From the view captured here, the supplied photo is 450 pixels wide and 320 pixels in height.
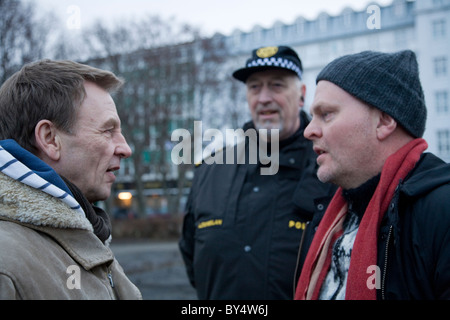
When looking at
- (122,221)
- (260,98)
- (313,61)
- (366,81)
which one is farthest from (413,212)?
(313,61)

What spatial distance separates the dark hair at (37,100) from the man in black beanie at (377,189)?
1.14m

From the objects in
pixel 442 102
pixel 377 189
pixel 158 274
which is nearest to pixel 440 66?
pixel 442 102

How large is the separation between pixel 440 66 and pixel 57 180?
44764 millimetres

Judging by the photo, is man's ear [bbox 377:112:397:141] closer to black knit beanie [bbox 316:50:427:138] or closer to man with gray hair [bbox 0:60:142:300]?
black knit beanie [bbox 316:50:427:138]

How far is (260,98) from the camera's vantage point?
3447 millimetres

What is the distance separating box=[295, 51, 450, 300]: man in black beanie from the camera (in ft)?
5.90

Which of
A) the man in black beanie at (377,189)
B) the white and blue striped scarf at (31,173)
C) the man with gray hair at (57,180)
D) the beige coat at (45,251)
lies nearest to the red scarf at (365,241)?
the man in black beanie at (377,189)

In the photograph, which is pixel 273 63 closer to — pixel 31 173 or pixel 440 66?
pixel 31 173

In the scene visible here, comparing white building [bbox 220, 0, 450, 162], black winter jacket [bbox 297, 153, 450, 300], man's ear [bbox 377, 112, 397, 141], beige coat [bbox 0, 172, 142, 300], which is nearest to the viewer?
beige coat [bbox 0, 172, 142, 300]

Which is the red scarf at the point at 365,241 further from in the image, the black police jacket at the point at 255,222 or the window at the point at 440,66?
the window at the point at 440,66

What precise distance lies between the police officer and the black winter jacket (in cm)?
80

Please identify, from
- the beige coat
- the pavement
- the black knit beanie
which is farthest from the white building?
the beige coat

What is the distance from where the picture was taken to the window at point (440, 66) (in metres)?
40.4
